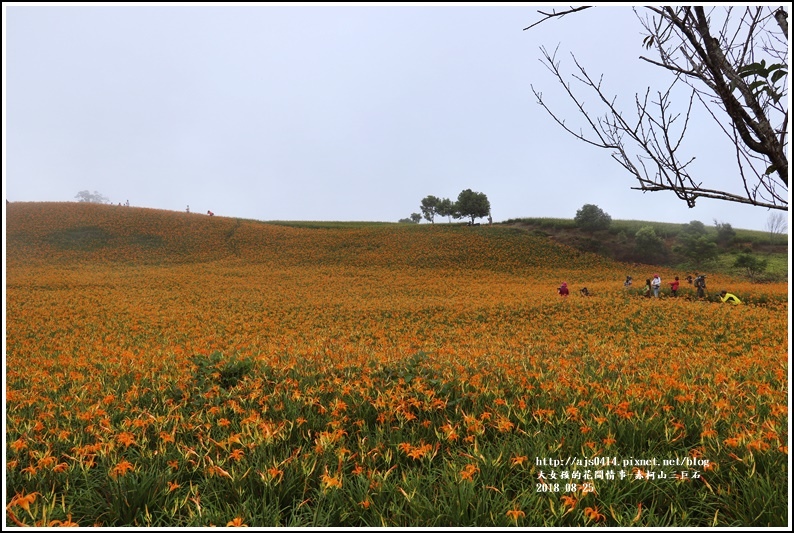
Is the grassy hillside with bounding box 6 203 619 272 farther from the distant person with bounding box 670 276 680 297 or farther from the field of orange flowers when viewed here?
the field of orange flowers

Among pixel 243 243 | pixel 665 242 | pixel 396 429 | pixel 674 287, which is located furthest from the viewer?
pixel 243 243

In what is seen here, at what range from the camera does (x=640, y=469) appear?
2.50 meters

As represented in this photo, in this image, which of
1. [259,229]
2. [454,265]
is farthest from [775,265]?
[259,229]

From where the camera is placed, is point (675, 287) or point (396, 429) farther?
point (675, 287)

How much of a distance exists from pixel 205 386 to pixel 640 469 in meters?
4.36

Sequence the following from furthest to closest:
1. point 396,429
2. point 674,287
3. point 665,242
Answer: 1. point 665,242
2. point 674,287
3. point 396,429

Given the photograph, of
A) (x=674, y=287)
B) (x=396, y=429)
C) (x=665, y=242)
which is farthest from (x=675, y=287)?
(x=396, y=429)

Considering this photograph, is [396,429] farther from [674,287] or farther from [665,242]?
[665,242]

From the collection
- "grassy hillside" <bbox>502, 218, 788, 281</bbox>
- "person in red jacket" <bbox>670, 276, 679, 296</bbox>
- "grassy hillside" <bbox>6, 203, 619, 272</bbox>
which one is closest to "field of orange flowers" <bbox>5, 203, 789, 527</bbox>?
"person in red jacket" <bbox>670, 276, 679, 296</bbox>

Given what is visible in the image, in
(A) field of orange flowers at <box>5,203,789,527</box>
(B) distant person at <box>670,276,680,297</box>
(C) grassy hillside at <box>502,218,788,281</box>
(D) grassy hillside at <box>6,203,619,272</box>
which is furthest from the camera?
(D) grassy hillside at <box>6,203,619,272</box>

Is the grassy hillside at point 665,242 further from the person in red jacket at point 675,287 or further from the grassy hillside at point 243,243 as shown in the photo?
the person in red jacket at point 675,287

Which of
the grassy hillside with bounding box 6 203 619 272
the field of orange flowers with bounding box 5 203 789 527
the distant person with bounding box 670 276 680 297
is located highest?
the grassy hillside with bounding box 6 203 619 272

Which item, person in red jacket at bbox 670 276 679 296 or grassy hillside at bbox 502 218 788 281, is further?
grassy hillside at bbox 502 218 788 281

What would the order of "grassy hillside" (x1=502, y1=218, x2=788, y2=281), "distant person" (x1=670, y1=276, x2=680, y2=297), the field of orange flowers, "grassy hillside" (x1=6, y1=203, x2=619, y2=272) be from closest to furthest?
the field of orange flowers < "distant person" (x1=670, y1=276, x2=680, y2=297) < "grassy hillside" (x1=502, y1=218, x2=788, y2=281) < "grassy hillside" (x1=6, y1=203, x2=619, y2=272)
